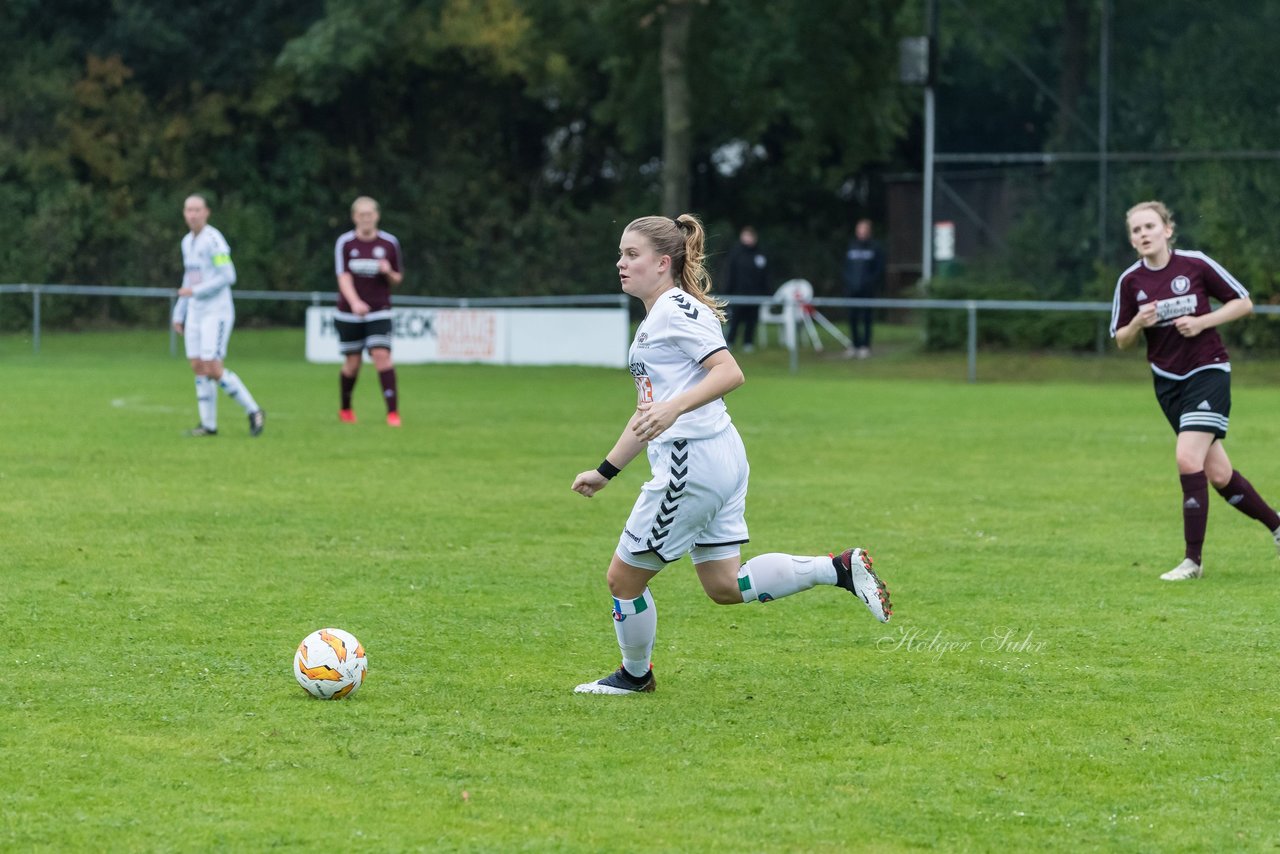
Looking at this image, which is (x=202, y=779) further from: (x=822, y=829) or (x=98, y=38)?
(x=98, y=38)

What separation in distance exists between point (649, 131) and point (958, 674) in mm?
34004

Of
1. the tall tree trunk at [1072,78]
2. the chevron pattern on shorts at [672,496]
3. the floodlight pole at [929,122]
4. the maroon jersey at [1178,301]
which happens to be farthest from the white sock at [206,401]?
the tall tree trunk at [1072,78]

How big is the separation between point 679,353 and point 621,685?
1.22 m

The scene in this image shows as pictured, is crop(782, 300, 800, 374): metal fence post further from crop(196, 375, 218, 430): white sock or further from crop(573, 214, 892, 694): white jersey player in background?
crop(573, 214, 892, 694): white jersey player in background

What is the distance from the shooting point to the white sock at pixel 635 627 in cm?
637

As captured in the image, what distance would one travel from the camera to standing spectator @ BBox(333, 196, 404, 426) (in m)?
17.2

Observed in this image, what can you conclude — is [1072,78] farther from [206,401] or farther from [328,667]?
[328,667]

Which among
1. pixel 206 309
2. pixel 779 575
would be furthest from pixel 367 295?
pixel 779 575

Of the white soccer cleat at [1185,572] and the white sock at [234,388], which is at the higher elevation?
the white sock at [234,388]

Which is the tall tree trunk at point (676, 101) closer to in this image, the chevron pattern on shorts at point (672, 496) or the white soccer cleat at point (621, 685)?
the white soccer cleat at point (621, 685)

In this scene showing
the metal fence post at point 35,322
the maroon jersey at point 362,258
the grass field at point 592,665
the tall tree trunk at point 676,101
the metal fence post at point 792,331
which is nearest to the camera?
the grass field at point 592,665

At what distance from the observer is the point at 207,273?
52.7 feet

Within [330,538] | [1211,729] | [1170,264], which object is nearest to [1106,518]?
[1170,264]

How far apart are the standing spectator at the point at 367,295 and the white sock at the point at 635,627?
11105 mm
